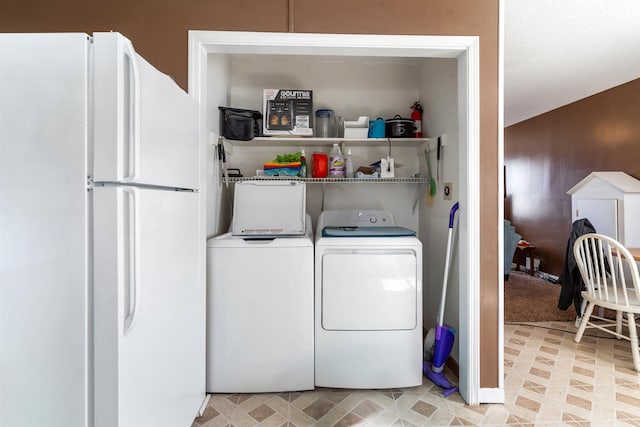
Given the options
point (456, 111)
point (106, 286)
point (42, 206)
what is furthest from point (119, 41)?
point (456, 111)

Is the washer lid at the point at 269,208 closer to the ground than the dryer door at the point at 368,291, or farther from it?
farther from it

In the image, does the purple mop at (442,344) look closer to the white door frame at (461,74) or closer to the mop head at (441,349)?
the mop head at (441,349)

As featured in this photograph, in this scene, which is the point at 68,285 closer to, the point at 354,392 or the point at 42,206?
the point at 42,206

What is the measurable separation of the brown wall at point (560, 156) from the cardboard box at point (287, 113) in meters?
3.78

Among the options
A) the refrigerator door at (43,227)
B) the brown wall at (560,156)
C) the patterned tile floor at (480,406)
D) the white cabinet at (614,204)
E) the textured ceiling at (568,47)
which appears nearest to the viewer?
the refrigerator door at (43,227)

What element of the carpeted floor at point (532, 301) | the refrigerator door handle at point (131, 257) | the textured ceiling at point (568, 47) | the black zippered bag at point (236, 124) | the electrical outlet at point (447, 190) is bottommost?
the carpeted floor at point (532, 301)

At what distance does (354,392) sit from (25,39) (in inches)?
88.1

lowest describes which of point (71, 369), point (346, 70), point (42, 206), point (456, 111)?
point (71, 369)

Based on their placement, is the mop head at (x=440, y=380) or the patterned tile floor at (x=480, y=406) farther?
the mop head at (x=440, y=380)

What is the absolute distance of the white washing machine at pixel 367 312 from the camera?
1.92 m

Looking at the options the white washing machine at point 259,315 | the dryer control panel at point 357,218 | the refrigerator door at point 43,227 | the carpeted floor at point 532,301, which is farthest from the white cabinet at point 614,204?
the refrigerator door at point 43,227

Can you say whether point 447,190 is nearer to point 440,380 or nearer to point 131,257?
point 440,380

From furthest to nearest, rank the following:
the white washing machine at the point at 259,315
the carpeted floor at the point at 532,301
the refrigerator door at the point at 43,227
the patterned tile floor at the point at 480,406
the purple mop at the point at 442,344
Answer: the carpeted floor at the point at 532,301 < the purple mop at the point at 442,344 < the white washing machine at the point at 259,315 < the patterned tile floor at the point at 480,406 < the refrigerator door at the point at 43,227

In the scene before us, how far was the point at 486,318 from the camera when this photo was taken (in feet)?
5.98
